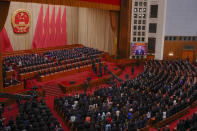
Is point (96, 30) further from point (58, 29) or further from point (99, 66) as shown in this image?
point (99, 66)

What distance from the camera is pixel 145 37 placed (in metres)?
25.0

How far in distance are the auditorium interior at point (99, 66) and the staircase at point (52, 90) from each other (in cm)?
10

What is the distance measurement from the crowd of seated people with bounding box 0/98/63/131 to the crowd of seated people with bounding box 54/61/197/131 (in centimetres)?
106

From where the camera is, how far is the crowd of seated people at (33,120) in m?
9.20

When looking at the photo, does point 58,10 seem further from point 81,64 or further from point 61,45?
point 81,64

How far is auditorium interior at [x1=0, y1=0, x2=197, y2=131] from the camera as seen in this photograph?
10891 millimetres

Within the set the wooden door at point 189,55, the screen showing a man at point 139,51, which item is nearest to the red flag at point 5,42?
the screen showing a man at point 139,51

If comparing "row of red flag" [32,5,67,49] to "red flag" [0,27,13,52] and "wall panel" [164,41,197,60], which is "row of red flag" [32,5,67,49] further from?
"wall panel" [164,41,197,60]

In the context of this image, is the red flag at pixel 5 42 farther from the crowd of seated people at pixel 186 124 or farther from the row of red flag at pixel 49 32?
the crowd of seated people at pixel 186 124

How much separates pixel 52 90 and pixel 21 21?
1119cm

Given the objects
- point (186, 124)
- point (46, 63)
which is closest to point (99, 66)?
point (46, 63)

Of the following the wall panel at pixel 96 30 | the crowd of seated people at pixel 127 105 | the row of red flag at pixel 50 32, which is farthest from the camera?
the wall panel at pixel 96 30

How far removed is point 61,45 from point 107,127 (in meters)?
20.3

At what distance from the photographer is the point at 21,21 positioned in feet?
77.6
